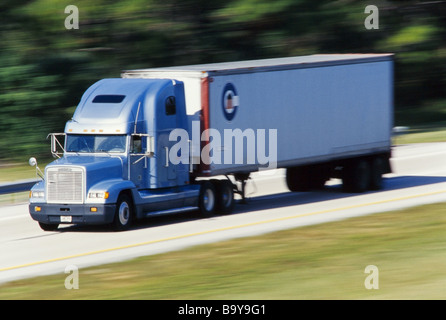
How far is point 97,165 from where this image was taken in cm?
1788

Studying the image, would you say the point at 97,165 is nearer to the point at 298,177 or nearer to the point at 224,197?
the point at 224,197

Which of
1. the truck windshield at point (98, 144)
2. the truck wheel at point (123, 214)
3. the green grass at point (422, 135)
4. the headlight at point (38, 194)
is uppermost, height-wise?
the truck windshield at point (98, 144)

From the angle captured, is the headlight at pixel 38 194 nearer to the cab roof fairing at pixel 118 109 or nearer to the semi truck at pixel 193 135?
the semi truck at pixel 193 135

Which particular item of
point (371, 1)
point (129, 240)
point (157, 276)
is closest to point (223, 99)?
point (129, 240)

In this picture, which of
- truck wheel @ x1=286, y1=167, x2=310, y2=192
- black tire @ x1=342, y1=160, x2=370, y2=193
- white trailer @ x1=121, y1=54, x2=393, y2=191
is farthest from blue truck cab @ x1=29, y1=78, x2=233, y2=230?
black tire @ x1=342, y1=160, x2=370, y2=193

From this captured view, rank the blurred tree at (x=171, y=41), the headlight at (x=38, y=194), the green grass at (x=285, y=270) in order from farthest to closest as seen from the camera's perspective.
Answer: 1. the blurred tree at (x=171, y=41)
2. the headlight at (x=38, y=194)
3. the green grass at (x=285, y=270)

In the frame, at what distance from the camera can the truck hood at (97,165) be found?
58.1ft

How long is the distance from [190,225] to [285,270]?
18.2 ft

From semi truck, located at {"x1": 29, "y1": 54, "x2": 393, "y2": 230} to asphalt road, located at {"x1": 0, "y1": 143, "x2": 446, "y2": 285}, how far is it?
480 mm

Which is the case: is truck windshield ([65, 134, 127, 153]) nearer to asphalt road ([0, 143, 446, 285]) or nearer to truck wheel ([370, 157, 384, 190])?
asphalt road ([0, 143, 446, 285])

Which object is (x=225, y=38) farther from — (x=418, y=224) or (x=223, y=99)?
(x=418, y=224)

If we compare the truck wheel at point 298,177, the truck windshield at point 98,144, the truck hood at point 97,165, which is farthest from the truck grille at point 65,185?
the truck wheel at point 298,177

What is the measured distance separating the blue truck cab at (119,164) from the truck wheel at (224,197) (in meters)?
0.57

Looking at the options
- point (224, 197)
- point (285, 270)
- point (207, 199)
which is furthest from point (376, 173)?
point (285, 270)
